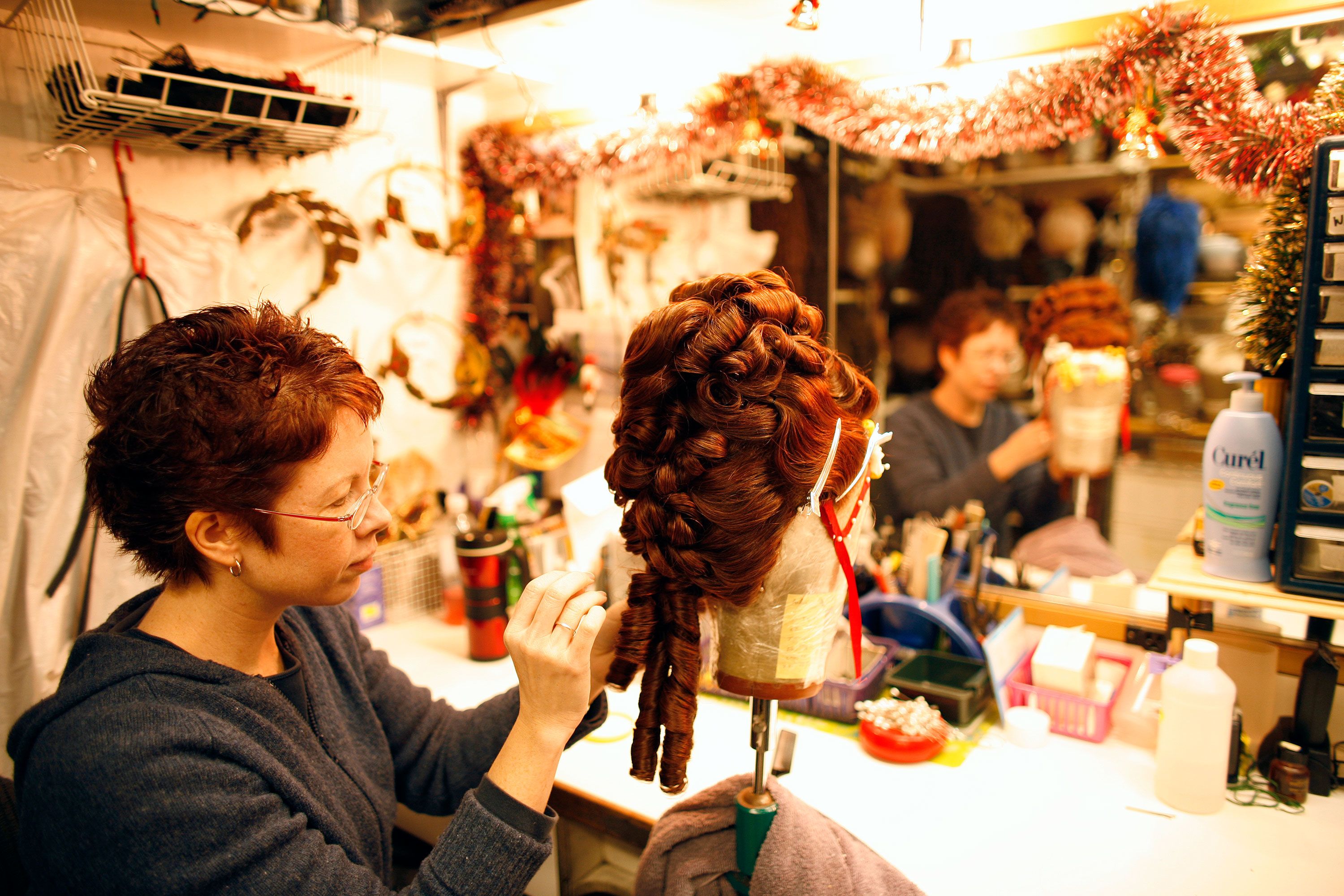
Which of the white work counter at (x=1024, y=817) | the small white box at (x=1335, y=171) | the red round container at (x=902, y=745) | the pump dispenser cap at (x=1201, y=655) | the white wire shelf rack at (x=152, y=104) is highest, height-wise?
the white wire shelf rack at (x=152, y=104)

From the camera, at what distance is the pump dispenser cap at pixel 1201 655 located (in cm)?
139

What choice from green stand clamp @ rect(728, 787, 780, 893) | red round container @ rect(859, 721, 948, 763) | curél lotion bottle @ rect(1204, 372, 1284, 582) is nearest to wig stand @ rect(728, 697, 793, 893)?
green stand clamp @ rect(728, 787, 780, 893)

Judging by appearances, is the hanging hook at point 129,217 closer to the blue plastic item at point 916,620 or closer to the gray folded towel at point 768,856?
the gray folded towel at point 768,856

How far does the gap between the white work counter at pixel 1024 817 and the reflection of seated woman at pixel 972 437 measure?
65 centimetres

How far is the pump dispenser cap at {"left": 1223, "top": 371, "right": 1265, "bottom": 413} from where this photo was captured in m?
1.43

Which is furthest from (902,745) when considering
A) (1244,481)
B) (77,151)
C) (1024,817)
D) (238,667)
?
(77,151)

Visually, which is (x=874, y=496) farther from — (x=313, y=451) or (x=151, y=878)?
(x=151, y=878)

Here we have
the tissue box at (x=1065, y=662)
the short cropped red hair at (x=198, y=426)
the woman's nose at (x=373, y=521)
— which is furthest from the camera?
the tissue box at (x=1065, y=662)

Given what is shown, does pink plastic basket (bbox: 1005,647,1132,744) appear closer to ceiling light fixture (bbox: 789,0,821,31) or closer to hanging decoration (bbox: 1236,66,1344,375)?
hanging decoration (bbox: 1236,66,1344,375)

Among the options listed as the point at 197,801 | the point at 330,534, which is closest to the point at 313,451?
the point at 330,534

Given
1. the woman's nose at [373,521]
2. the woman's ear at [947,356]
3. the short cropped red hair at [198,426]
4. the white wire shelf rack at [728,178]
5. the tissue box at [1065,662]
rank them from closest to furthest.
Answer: the short cropped red hair at [198,426] → the woman's nose at [373,521] → the tissue box at [1065,662] → the woman's ear at [947,356] → the white wire shelf rack at [728,178]

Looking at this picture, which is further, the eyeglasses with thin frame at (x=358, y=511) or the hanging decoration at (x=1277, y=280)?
the hanging decoration at (x=1277, y=280)

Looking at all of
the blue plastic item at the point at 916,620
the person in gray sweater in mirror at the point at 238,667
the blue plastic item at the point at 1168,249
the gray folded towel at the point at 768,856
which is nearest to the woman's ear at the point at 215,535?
the person in gray sweater in mirror at the point at 238,667

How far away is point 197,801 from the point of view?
2.98 ft
